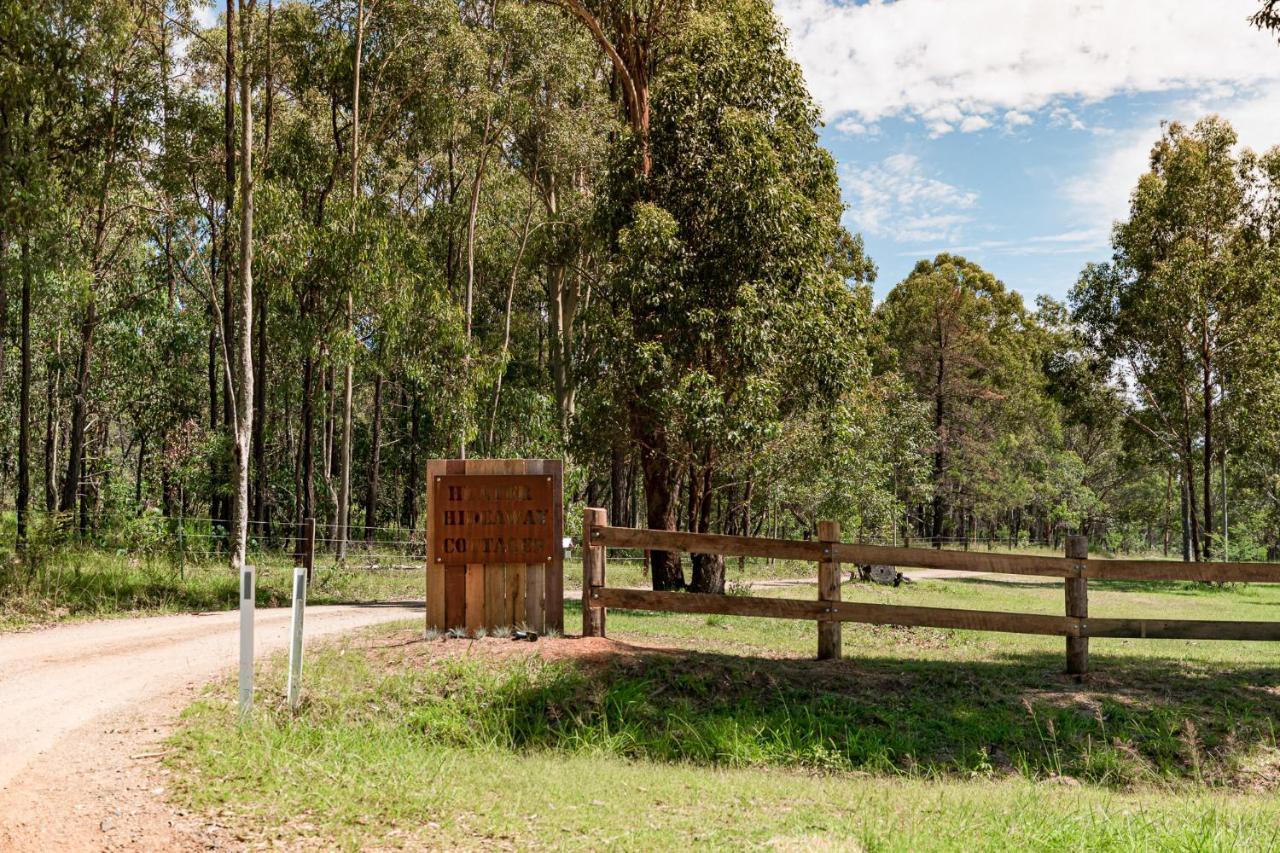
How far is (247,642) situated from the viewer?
6770 millimetres

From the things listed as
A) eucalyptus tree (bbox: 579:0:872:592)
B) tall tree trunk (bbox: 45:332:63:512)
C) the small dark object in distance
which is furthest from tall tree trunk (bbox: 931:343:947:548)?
tall tree trunk (bbox: 45:332:63:512)

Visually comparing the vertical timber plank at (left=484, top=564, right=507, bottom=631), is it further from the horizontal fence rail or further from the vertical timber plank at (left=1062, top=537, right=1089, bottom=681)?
the vertical timber plank at (left=1062, top=537, right=1089, bottom=681)

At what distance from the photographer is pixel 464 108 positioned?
26.7 meters

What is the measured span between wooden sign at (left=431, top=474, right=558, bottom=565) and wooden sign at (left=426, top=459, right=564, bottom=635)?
1cm

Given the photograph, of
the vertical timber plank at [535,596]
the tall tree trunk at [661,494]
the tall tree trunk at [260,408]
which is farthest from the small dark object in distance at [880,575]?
the vertical timber plank at [535,596]

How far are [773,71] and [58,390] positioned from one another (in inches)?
1225

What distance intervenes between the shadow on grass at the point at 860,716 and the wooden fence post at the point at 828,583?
0.87ft

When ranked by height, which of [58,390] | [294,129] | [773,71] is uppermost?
[294,129]

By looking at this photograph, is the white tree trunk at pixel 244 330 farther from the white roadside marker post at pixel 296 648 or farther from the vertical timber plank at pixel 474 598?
the white roadside marker post at pixel 296 648

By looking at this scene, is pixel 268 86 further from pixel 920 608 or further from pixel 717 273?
pixel 920 608

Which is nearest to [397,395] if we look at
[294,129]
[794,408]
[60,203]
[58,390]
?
[58,390]

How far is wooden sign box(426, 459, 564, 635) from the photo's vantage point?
9844mm

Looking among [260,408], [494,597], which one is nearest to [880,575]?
[494,597]

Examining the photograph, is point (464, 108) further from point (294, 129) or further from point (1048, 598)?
point (1048, 598)
